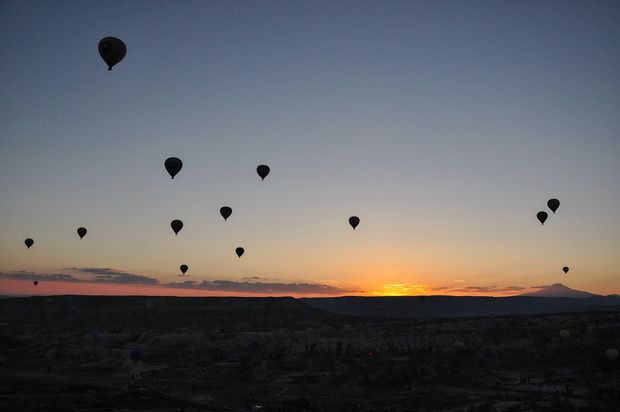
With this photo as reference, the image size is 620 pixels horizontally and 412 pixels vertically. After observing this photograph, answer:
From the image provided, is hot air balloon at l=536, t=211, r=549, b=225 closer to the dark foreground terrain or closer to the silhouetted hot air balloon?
the dark foreground terrain

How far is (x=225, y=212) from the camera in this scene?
205 ft

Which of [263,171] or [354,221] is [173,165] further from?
[354,221]

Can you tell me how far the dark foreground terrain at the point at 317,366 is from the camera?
4822 cm

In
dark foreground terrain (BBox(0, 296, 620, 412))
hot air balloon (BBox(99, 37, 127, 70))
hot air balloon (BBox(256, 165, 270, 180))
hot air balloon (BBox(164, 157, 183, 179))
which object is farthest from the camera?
hot air balloon (BBox(256, 165, 270, 180))

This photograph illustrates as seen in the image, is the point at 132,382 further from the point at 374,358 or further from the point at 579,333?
the point at 579,333

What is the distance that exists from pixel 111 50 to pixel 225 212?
2473 centimetres

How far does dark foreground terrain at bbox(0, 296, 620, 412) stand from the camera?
158ft

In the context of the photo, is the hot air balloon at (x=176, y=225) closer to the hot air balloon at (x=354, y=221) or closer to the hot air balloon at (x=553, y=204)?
the hot air balloon at (x=354, y=221)

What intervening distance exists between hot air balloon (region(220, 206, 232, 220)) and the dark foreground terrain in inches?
742

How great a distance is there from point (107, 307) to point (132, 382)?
78138mm

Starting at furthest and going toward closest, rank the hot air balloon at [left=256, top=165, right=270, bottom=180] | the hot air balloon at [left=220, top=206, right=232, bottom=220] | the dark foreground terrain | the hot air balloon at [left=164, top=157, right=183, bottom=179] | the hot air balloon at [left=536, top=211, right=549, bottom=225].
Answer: the hot air balloon at [left=536, top=211, right=549, bottom=225] → the hot air balloon at [left=220, top=206, right=232, bottom=220] → the hot air balloon at [left=256, top=165, right=270, bottom=180] → the hot air balloon at [left=164, top=157, right=183, bottom=179] → the dark foreground terrain

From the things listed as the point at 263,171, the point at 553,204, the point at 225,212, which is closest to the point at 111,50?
the point at 263,171

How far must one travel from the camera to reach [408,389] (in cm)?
5444

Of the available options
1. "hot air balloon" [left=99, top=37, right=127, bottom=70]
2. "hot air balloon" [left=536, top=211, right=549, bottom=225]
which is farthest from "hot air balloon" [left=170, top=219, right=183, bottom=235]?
"hot air balloon" [left=536, top=211, right=549, bottom=225]
